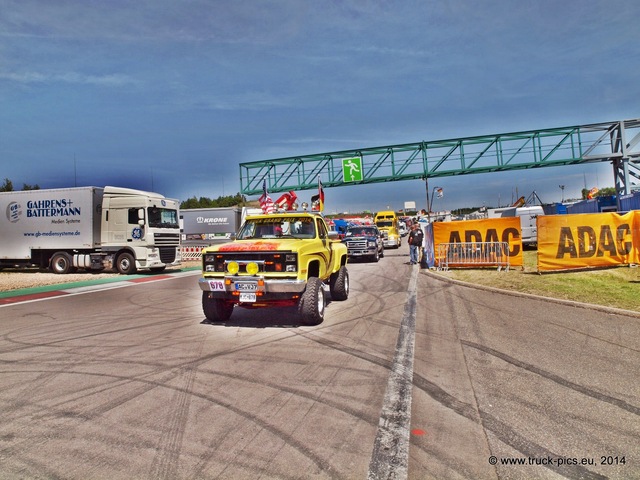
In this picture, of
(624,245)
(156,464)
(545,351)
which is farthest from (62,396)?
(624,245)

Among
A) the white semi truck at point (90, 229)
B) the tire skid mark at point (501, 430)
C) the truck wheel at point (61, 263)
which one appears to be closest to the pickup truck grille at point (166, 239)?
the white semi truck at point (90, 229)

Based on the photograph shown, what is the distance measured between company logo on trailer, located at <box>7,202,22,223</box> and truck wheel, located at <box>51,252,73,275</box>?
8.65ft

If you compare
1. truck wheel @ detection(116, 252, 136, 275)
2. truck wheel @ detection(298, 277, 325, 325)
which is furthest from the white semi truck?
truck wheel @ detection(298, 277, 325, 325)

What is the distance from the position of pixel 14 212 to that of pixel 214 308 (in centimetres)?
1768

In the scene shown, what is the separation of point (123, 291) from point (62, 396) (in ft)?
32.2

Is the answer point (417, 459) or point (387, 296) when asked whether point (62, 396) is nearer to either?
point (417, 459)

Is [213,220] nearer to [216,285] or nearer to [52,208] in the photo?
[52,208]

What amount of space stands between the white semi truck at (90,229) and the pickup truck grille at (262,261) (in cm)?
1229

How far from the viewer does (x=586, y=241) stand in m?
13.2

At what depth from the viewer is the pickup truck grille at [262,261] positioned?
275 inches

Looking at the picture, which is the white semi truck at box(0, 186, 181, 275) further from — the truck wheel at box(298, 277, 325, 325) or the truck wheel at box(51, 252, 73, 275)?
the truck wheel at box(298, 277, 325, 325)

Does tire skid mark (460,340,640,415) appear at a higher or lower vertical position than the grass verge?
lower

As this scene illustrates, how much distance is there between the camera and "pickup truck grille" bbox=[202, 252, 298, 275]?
6.97 metres

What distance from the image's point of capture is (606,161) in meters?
36.1
